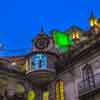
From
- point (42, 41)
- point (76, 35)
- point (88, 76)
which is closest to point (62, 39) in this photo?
point (76, 35)

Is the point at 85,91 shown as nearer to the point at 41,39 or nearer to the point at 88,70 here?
the point at 88,70

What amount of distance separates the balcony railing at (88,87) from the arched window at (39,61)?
5.57 m

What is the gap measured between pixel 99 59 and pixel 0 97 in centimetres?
1186

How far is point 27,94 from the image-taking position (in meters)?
32.5

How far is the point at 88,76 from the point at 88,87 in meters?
1.53

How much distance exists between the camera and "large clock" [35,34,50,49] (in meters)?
34.0

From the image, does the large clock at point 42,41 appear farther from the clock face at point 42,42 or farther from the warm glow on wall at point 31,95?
the warm glow on wall at point 31,95

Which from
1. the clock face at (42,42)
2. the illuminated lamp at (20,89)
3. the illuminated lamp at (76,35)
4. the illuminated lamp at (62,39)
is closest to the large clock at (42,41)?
the clock face at (42,42)

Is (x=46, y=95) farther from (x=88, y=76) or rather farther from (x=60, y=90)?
(x=88, y=76)

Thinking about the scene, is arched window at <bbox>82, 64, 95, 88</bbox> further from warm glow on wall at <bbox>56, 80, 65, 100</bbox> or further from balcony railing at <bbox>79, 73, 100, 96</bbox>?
warm glow on wall at <bbox>56, 80, 65, 100</bbox>

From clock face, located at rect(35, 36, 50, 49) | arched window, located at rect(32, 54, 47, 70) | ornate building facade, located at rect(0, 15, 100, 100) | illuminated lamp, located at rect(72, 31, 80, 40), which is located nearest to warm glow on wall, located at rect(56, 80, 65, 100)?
ornate building facade, located at rect(0, 15, 100, 100)

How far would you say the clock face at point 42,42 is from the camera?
33844 mm

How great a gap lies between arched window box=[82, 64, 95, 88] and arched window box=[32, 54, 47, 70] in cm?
Result: 515

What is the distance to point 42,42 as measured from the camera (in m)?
34.3
